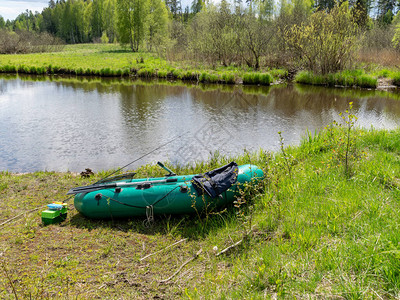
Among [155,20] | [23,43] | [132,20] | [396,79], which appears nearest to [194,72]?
[396,79]

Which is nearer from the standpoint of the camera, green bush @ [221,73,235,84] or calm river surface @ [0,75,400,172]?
calm river surface @ [0,75,400,172]

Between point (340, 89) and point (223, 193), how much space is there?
1606cm

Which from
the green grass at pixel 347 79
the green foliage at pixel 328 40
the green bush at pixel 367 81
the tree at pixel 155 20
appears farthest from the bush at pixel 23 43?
the green bush at pixel 367 81

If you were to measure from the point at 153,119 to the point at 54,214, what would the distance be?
755 cm

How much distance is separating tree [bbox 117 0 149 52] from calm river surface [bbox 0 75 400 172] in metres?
21.6

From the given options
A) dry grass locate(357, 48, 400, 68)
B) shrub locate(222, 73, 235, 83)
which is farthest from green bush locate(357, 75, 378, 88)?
shrub locate(222, 73, 235, 83)

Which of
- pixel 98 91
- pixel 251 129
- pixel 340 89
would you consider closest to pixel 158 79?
pixel 98 91

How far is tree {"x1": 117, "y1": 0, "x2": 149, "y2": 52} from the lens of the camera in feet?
129

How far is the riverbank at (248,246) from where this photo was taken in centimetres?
291

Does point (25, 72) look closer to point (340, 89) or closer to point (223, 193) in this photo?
point (340, 89)

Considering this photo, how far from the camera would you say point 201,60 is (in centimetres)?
2441

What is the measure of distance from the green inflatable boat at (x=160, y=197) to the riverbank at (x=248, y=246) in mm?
195

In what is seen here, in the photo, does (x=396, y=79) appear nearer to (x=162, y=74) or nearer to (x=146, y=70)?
(x=162, y=74)

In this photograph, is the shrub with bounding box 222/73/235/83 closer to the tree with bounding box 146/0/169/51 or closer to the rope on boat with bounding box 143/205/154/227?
the rope on boat with bounding box 143/205/154/227
